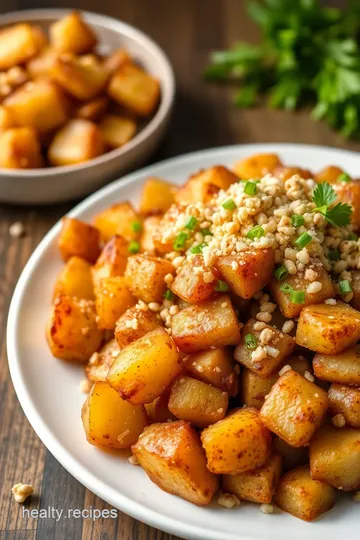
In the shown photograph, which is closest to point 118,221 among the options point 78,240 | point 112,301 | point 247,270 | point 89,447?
point 78,240

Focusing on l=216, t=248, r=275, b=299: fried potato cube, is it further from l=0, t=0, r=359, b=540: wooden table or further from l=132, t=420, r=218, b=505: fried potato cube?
l=0, t=0, r=359, b=540: wooden table

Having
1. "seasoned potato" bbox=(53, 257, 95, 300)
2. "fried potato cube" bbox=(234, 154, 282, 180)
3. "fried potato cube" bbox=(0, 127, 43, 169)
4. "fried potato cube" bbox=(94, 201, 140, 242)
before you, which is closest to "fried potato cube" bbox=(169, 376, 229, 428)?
"seasoned potato" bbox=(53, 257, 95, 300)

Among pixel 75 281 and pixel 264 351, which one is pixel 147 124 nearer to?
pixel 75 281

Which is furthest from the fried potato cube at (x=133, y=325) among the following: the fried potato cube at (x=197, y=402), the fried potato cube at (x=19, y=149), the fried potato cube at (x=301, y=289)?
the fried potato cube at (x=19, y=149)

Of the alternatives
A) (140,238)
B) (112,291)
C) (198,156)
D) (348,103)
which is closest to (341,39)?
(348,103)

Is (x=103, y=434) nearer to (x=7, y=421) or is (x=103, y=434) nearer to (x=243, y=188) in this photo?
(x=7, y=421)
